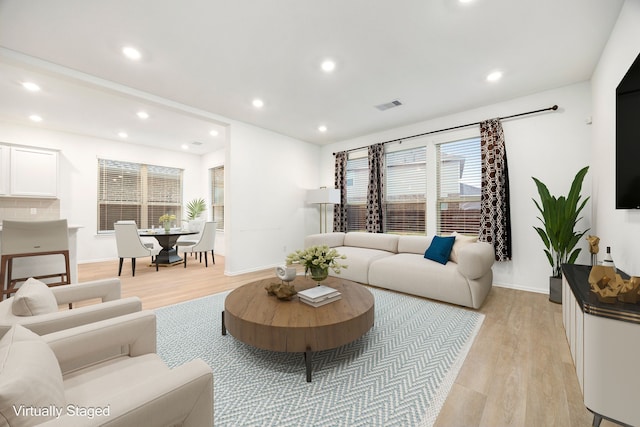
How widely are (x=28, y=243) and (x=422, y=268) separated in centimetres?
469

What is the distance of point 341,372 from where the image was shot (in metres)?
1.83

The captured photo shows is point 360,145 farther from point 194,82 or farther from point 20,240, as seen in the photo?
point 20,240

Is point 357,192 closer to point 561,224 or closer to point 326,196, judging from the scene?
point 326,196

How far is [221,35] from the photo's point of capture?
2473 mm

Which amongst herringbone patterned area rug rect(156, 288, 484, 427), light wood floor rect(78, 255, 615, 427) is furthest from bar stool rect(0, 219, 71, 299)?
herringbone patterned area rug rect(156, 288, 484, 427)

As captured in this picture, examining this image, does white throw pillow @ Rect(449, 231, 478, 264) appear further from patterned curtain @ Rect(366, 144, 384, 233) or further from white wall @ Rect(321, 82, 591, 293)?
patterned curtain @ Rect(366, 144, 384, 233)

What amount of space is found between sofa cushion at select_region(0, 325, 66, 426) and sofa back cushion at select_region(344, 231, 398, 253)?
13.5ft

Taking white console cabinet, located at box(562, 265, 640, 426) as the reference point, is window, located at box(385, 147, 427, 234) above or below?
above

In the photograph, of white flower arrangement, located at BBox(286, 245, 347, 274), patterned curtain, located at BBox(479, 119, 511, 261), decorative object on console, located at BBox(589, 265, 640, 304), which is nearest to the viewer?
decorative object on console, located at BBox(589, 265, 640, 304)

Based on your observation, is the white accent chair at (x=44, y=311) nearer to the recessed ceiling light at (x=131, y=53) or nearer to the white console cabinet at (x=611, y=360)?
the recessed ceiling light at (x=131, y=53)

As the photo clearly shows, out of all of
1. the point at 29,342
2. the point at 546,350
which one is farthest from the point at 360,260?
the point at 29,342

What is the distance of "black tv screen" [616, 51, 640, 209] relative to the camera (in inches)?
68.4

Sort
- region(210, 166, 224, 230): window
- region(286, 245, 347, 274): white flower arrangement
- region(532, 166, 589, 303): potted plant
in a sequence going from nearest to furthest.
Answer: region(286, 245, 347, 274): white flower arrangement < region(532, 166, 589, 303): potted plant < region(210, 166, 224, 230): window

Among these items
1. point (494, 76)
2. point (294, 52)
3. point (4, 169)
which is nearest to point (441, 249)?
point (494, 76)
